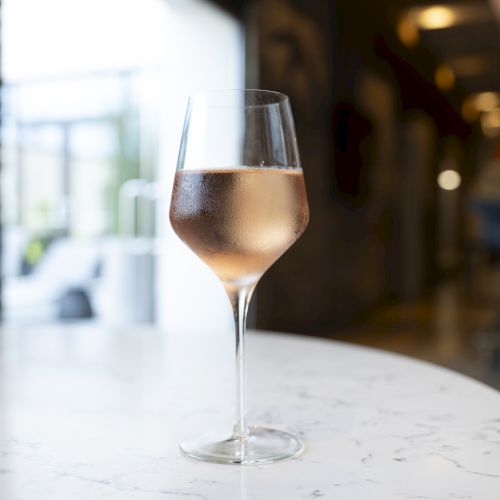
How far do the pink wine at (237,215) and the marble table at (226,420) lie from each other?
0.14 meters

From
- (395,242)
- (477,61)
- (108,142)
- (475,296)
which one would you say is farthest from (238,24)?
(477,61)

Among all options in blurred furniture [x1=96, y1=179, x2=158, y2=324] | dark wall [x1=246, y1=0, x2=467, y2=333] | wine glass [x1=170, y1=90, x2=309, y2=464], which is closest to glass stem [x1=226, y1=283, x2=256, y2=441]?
wine glass [x1=170, y1=90, x2=309, y2=464]

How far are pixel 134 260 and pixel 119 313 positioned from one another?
0.48m

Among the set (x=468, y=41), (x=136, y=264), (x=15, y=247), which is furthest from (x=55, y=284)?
(x=468, y=41)

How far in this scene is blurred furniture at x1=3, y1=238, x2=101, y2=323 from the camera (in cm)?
568

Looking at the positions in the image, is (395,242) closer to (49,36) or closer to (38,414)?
(49,36)

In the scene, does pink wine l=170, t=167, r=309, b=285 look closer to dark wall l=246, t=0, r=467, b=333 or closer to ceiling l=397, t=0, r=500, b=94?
dark wall l=246, t=0, r=467, b=333

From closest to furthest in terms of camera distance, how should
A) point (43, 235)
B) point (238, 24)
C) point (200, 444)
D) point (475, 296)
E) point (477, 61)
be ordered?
point (200, 444)
point (238, 24)
point (43, 235)
point (475, 296)
point (477, 61)

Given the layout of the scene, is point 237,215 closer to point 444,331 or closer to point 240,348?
point 240,348

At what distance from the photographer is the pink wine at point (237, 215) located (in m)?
0.54

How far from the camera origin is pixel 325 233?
5766mm

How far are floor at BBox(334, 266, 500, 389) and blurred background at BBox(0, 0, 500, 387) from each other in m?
0.02

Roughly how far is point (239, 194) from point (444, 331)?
5.60 metres

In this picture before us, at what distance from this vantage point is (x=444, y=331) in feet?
19.1
